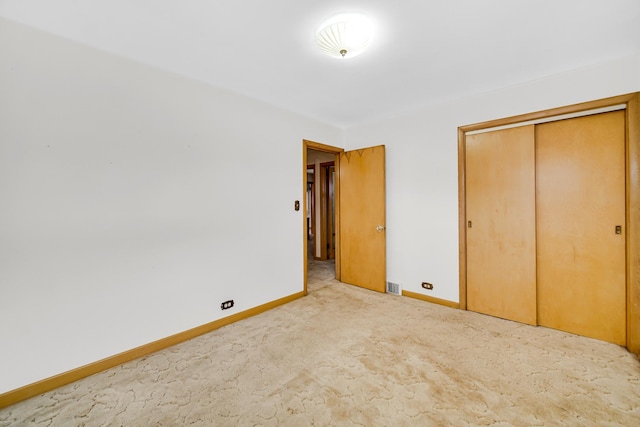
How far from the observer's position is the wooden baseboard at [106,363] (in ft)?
5.59

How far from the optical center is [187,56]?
7.06 feet

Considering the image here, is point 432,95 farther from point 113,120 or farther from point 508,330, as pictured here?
point 113,120

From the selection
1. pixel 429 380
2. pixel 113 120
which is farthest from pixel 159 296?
pixel 429 380

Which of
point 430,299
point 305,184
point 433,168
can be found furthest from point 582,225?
point 305,184

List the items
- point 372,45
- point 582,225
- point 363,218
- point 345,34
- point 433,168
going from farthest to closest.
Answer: point 363,218, point 433,168, point 582,225, point 372,45, point 345,34

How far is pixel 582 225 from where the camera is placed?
2.42m

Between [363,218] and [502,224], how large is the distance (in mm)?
1676

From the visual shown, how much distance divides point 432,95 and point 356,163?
4.35 ft

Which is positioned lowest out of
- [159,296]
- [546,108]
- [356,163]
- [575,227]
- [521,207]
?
[159,296]

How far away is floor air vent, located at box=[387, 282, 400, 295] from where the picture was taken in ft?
11.7

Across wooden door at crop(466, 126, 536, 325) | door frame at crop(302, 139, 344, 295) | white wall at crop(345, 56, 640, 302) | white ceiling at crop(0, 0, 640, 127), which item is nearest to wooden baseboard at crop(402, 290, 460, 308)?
white wall at crop(345, 56, 640, 302)

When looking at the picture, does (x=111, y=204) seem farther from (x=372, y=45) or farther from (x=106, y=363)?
(x=372, y=45)

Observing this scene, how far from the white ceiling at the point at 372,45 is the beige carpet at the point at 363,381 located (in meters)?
2.46

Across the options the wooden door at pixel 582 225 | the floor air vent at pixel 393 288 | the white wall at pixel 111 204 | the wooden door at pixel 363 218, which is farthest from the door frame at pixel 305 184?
the wooden door at pixel 582 225
